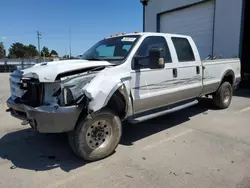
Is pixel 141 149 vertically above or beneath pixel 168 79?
beneath

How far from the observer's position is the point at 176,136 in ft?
15.6

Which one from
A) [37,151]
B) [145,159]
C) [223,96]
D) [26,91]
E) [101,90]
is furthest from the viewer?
[223,96]

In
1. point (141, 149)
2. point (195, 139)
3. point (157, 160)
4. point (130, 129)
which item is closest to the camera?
point (157, 160)

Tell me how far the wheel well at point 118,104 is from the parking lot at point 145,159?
0.69 m

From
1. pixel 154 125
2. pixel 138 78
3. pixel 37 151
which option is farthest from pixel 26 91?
pixel 154 125

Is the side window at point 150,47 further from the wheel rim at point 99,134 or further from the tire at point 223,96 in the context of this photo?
the tire at point 223,96

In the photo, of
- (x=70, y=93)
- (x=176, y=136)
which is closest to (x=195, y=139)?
(x=176, y=136)

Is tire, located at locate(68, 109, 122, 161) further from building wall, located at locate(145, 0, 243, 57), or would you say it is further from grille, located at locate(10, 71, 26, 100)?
building wall, located at locate(145, 0, 243, 57)

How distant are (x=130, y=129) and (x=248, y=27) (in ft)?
35.7

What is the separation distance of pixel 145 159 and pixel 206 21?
9.75 meters

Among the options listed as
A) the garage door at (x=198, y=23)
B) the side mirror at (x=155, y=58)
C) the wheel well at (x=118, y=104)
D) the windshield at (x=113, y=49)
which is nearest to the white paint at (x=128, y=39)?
the windshield at (x=113, y=49)

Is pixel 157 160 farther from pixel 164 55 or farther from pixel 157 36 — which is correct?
pixel 157 36

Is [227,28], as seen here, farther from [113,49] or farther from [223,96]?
[113,49]

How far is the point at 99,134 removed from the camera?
373 centimetres
